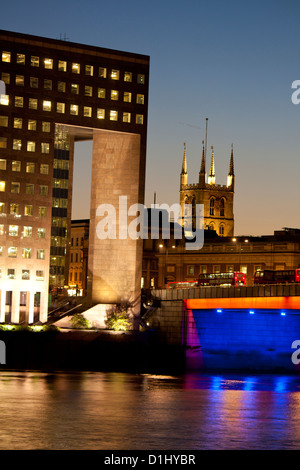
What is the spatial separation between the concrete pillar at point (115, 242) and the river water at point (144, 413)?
29887mm

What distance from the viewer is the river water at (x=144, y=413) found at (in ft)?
145

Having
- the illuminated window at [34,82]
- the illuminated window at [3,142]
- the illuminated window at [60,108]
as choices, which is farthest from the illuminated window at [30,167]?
the illuminated window at [34,82]

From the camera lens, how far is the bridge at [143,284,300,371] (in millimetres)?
106625

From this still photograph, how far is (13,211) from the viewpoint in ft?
381

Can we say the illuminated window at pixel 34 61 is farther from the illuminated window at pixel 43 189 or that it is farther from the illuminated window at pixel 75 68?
the illuminated window at pixel 43 189

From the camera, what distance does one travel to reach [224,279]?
120 m

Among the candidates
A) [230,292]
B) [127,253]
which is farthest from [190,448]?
[127,253]

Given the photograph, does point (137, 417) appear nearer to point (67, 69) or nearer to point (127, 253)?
point (127, 253)

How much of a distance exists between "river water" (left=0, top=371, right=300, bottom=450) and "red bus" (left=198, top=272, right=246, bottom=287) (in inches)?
1142

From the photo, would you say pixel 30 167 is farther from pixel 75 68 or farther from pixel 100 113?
pixel 75 68

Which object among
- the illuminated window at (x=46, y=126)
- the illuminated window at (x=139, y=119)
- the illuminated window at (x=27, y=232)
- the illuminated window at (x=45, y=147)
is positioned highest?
the illuminated window at (x=139, y=119)

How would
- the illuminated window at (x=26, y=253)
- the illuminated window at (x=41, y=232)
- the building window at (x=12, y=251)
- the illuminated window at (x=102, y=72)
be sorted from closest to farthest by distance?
the building window at (x=12, y=251)
the illuminated window at (x=26, y=253)
the illuminated window at (x=41, y=232)
the illuminated window at (x=102, y=72)

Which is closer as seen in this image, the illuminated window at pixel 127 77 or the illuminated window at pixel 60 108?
the illuminated window at pixel 60 108
